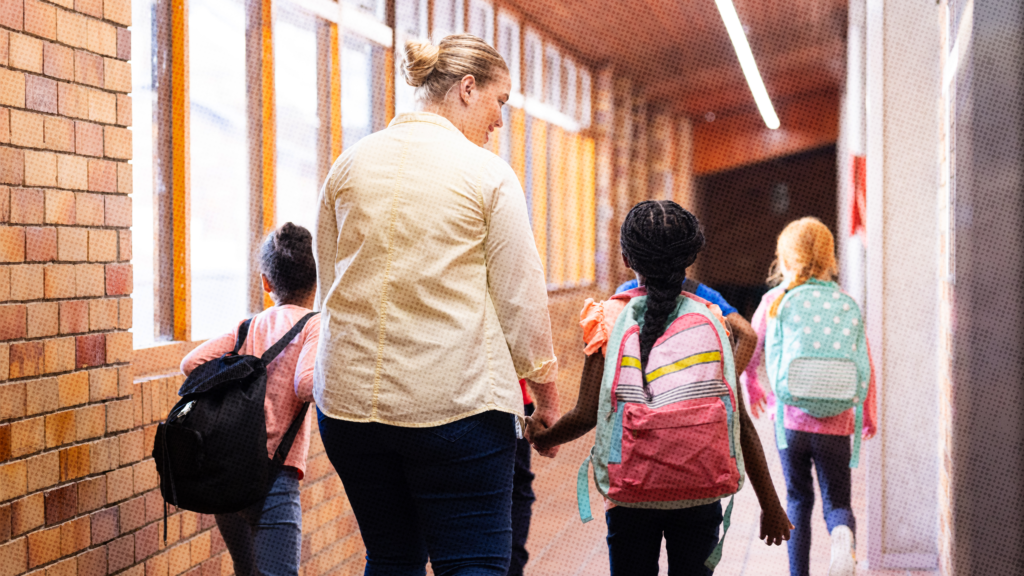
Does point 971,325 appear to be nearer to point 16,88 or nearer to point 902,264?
point 16,88

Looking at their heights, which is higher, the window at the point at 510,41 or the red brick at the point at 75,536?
the window at the point at 510,41

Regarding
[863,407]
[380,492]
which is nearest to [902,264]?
[863,407]

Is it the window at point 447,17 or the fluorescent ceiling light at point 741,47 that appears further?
the window at point 447,17

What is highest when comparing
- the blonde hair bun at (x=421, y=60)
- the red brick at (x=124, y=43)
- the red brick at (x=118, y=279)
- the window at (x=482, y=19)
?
the window at (x=482, y=19)

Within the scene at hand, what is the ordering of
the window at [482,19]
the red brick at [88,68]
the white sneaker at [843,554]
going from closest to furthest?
the red brick at [88,68] < the white sneaker at [843,554] < the window at [482,19]

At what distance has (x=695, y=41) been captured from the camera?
35.6 feet

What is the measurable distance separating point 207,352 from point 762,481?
1393 millimetres

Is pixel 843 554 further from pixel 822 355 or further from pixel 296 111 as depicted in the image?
pixel 296 111

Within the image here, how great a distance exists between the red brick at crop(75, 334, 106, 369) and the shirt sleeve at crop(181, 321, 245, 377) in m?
0.22

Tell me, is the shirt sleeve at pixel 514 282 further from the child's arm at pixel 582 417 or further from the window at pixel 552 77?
the window at pixel 552 77

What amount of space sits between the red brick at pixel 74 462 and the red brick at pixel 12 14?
99cm

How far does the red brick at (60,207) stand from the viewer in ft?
7.23

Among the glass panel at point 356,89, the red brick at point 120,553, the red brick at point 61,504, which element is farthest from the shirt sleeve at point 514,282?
the glass panel at point 356,89

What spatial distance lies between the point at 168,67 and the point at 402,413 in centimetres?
187
